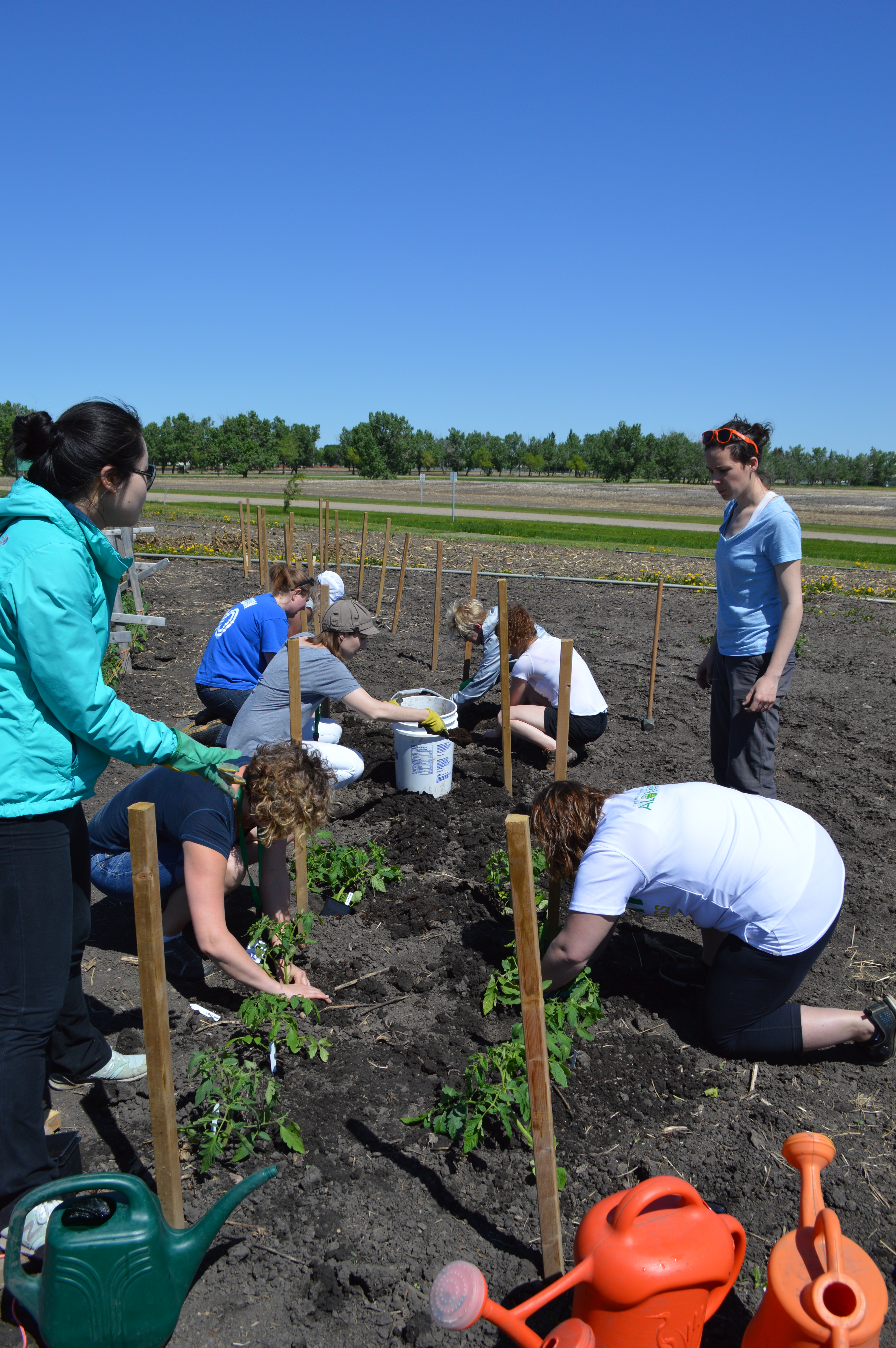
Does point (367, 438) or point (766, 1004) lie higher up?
point (367, 438)

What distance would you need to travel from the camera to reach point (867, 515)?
45094mm

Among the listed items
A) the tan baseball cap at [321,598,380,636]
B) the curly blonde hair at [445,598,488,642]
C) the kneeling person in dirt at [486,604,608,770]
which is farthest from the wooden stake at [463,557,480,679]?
the tan baseball cap at [321,598,380,636]

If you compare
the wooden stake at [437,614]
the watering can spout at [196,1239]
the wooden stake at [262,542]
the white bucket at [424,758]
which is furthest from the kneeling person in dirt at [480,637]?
the watering can spout at [196,1239]

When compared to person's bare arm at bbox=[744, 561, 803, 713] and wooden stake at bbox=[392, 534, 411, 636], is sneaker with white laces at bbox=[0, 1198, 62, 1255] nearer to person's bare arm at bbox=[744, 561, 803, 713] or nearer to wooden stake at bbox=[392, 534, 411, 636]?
person's bare arm at bbox=[744, 561, 803, 713]

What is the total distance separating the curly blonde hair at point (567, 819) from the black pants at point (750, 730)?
1177 mm

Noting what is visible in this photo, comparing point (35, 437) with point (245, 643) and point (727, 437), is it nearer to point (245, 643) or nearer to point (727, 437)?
point (727, 437)

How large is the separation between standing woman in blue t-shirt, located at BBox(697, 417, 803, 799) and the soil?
91 centimetres

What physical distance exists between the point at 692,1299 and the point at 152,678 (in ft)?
22.1

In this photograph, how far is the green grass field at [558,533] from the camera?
62.3ft

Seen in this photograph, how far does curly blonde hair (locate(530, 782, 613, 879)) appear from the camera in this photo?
254 cm

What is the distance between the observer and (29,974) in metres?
1.88

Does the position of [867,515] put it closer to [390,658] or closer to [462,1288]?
[390,658]

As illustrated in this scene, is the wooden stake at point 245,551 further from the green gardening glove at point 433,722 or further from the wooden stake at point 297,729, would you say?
the wooden stake at point 297,729

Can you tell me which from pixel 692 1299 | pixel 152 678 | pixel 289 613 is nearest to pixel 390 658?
pixel 152 678
